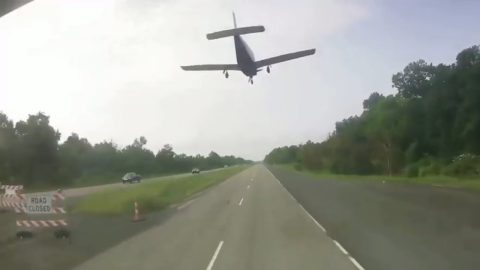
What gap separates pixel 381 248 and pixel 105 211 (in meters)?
16.6

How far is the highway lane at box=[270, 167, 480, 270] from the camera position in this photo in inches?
441

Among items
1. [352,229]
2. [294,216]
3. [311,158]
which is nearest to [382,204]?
[294,216]

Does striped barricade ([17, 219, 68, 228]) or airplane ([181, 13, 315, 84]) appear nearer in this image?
airplane ([181, 13, 315, 84])

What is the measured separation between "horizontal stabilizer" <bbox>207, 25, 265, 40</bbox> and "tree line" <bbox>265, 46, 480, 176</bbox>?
138ft

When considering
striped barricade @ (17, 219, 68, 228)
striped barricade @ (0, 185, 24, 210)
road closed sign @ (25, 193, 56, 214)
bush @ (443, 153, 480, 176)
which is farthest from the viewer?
bush @ (443, 153, 480, 176)

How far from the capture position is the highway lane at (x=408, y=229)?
36.8 feet

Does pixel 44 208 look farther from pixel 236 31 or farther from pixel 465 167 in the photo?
pixel 465 167

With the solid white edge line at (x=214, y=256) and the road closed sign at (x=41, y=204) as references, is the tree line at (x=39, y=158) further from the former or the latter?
the solid white edge line at (x=214, y=256)

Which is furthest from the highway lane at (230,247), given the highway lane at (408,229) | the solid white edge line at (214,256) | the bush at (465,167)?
the bush at (465,167)

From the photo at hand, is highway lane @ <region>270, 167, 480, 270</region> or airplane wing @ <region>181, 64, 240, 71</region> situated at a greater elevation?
airplane wing @ <region>181, 64, 240, 71</region>

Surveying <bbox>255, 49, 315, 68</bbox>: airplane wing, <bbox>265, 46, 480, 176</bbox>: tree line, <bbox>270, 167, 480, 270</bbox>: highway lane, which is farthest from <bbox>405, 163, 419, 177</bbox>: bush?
<bbox>255, 49, 315, 68</bbox>: airplane wing

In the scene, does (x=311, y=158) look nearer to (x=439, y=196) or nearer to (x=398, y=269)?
(x=439, y=196)

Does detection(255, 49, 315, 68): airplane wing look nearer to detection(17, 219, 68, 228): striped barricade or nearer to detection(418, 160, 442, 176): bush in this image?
detection(17, 219, 68, 228): striped barricade

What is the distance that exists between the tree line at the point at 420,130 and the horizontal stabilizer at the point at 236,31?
4199 cm
